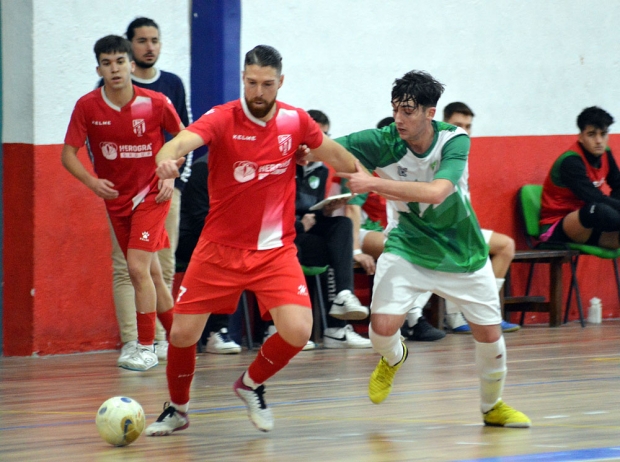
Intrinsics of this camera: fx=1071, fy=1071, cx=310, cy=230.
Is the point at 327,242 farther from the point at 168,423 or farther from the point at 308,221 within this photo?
the point at 168,423

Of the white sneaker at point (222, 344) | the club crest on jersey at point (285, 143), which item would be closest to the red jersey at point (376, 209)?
the white sneaker at point (222, 344)

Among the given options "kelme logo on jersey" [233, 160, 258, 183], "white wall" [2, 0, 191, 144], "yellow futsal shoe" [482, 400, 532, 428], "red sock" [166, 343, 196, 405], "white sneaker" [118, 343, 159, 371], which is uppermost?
"white wall" [2, 0, 191, 144]

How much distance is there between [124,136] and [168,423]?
2.43 m

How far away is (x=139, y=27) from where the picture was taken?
257 inches

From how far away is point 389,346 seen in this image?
182 inches

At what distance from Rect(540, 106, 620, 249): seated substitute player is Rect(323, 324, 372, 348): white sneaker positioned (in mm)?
2269

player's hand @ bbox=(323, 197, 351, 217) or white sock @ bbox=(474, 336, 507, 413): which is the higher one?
player's hand @ bbox=(323, 197, 351, 217)

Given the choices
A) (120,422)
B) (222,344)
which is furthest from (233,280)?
(222,344)

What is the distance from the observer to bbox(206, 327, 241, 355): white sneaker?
7090 mm

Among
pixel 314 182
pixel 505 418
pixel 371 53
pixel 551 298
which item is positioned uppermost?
pixel 371 53

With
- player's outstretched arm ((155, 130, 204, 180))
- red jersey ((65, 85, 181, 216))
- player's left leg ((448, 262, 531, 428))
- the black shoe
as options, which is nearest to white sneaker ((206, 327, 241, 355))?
red jersey ((65, 85, 181, 216))

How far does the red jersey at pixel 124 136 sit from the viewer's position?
6113mm

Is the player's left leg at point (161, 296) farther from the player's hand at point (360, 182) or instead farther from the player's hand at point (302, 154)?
the player's hand at point (360, 182)

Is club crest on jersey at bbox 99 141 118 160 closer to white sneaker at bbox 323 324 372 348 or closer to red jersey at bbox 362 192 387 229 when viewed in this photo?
white sneaker at bbox 323 324 372 348
